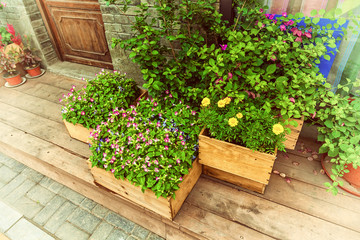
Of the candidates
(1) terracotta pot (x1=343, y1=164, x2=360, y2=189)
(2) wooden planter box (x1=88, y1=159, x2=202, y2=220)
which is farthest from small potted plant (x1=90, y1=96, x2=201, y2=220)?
(1) terracotta pot (x1=343, y1=164, x2=360, y2=189)

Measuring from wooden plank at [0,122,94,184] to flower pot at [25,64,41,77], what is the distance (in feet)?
4.56

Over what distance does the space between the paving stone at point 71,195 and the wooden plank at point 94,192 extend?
5cm

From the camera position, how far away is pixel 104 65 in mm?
4141

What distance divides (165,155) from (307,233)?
4.34 feet

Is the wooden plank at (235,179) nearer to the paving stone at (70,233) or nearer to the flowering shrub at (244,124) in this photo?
the flowering shrub at (244,124)

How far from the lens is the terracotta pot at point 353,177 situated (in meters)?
2.03

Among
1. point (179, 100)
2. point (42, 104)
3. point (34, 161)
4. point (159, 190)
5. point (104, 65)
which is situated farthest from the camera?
point (104, 65)

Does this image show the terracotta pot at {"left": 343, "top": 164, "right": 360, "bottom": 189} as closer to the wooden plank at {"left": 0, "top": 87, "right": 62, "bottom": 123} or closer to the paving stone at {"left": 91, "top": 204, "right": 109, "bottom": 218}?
the paving stone at {"left": 91, "top": 204, "right": 109, "bottom": 218}

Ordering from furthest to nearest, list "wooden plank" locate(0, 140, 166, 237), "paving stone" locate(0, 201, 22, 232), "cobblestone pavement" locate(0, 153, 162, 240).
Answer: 1. "paving stone" locate(0, 201, 22, 232)
2. "cobblestone pavement" locate(0, 153, 162, 240)
3. "wooden plank" locate(0, 140, 166, 237)

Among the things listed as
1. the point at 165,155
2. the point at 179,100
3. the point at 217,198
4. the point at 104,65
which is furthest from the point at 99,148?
the point at 104,65

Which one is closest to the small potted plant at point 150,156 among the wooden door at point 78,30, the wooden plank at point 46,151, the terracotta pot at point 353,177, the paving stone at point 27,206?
the wooden plank at point 46,151

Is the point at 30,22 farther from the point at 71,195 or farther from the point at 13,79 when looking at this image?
the point at 71,195

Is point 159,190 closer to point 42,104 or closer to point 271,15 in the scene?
point 271,15

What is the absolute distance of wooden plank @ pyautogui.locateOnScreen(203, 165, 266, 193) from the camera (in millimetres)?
2135
